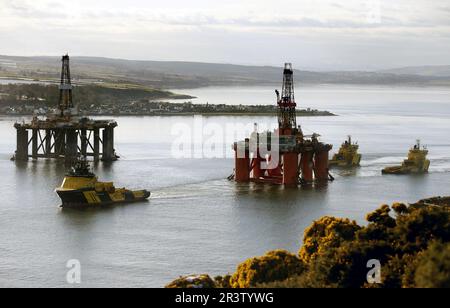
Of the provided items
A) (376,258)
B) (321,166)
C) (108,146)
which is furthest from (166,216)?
→ (108,146)

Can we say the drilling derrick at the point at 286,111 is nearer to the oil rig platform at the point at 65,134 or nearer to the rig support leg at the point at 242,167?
the rig support leg at the point at 242,167

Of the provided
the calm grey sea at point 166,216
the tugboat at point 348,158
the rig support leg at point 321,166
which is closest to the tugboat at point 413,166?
the calm grey sea at point 166,216

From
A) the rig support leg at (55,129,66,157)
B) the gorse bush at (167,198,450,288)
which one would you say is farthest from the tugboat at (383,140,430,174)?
the gorse bush at (167,198,450,288)

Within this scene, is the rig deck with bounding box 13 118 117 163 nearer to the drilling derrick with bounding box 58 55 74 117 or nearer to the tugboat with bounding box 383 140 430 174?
the drilling derrick with bounding box 58 55 74 117

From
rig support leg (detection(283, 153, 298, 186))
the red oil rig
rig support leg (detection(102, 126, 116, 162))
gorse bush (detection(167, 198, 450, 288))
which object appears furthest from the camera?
rig support leg (detection(102, 126, 116, 162))

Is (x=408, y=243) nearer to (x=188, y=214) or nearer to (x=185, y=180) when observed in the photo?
(x=188, y=214)
